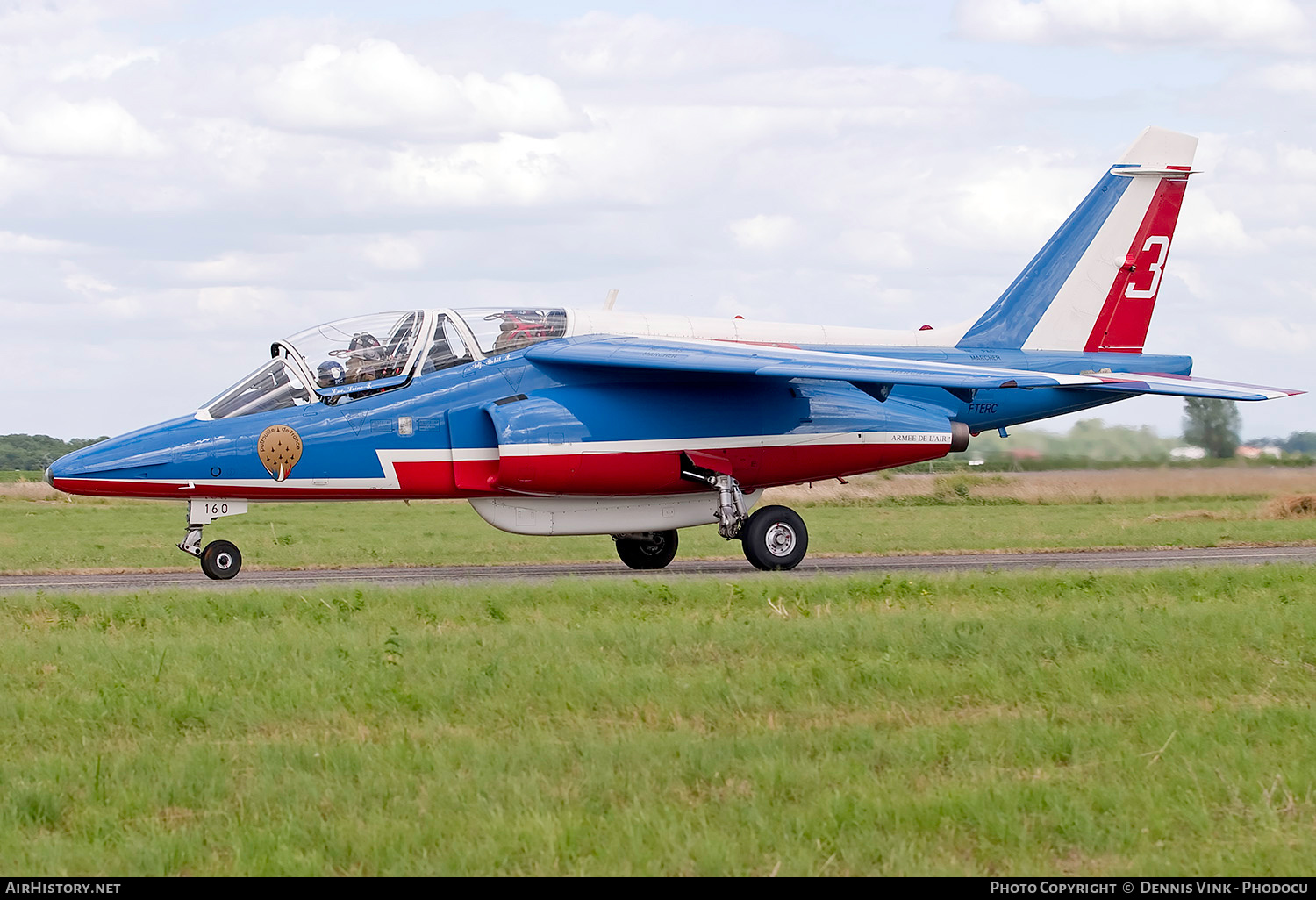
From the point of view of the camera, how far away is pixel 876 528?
2948 centimetres

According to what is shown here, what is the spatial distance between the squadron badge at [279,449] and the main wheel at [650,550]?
5233mm

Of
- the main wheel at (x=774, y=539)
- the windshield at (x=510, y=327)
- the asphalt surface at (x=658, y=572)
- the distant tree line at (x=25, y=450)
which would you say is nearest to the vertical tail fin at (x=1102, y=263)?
the asphalt surface at (x=658, y=572)

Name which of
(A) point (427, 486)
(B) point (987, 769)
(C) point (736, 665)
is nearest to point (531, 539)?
(A) point (427, 486)

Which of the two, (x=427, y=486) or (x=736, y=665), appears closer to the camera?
(x=736, y=665)

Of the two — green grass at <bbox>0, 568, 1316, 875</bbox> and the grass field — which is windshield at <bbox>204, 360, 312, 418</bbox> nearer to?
the grass field

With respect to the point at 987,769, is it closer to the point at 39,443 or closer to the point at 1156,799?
the point at 1156,799

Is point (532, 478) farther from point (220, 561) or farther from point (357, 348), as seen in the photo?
point (220, 561)

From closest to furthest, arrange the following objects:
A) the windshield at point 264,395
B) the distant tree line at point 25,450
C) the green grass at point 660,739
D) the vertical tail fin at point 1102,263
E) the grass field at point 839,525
→ the green grass at point 660,739 < the windshield at point 264,395 < the vertical tail fin at point 1102,263 < the grass field at point 839,525 < the distant tree line at point 25,450

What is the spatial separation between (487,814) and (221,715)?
2.60m

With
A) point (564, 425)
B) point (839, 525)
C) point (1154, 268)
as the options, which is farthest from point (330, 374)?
point (839, 525)

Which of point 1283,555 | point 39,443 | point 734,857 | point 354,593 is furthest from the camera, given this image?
point 39,443

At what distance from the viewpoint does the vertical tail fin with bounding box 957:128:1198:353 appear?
21031 mm

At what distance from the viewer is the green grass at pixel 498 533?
22219mm

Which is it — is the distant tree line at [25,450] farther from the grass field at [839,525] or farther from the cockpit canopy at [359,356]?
the cockpit canopy at [359,356]
